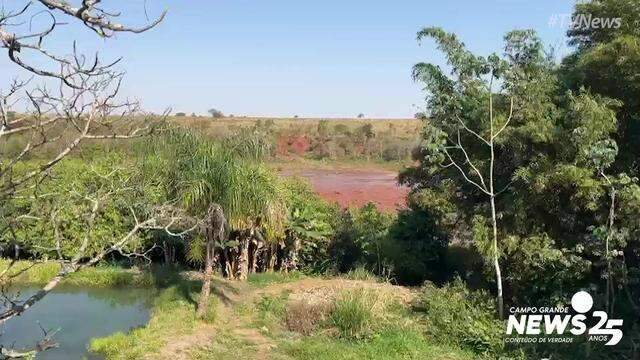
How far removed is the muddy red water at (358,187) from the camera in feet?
80.3

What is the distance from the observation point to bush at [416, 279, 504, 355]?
8826 mm

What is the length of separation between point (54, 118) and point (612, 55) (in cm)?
873

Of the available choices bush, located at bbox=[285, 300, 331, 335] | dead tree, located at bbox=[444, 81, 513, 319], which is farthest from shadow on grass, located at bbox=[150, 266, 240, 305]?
dead tree, located at bbox=[444, 81, 513, 319]

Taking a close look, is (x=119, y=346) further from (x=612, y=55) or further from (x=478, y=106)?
(x=612, y=55)

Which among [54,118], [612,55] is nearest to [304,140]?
[612,55]

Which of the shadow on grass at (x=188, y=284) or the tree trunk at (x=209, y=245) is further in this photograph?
the shadow on grass at (x=188, y=284)

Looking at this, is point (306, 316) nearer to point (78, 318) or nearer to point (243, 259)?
point (243, 259)

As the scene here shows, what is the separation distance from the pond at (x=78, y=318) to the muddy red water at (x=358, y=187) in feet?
27.7

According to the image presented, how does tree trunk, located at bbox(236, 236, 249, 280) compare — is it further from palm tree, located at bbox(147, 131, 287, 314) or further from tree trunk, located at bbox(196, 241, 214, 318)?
tree trunk, located at bbox(196, 241, 214, 318)

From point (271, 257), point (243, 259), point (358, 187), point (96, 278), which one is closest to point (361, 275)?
point (271, 257)

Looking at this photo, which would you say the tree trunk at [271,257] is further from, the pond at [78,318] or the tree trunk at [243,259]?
the pond at [78,318]

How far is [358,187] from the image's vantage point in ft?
99.2

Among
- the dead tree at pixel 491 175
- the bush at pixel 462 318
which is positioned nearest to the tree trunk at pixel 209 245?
the bush at pixel 462 318

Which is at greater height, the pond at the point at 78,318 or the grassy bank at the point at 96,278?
the grassy bank at the point at 96,278
